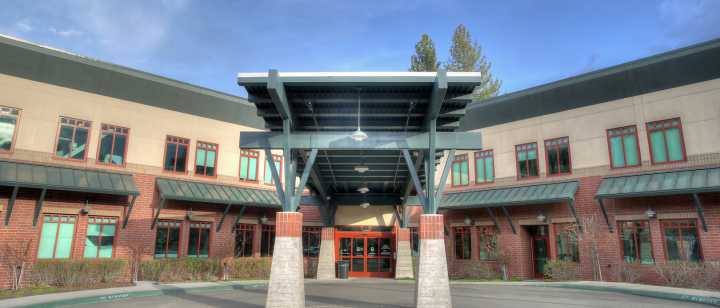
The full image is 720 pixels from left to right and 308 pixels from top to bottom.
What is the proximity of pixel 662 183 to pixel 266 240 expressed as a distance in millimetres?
17858

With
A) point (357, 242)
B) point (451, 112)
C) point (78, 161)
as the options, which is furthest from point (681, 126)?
point (78, 161)

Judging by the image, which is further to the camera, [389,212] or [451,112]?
[389,212]

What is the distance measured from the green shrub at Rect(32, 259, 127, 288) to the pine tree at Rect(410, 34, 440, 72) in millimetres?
29802

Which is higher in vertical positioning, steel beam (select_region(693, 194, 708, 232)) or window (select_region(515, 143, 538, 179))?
window (select_region(515, 143, 538, 179))

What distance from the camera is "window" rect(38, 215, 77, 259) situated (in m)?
17.0

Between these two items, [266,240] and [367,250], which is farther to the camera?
[367,250]

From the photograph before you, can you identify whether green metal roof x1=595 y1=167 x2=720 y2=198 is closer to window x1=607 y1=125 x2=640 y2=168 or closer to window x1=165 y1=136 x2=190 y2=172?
window x1=607 y1=125 x2=640 y2=168

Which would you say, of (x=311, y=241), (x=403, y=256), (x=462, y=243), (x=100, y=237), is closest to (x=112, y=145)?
(x=100, y=237)

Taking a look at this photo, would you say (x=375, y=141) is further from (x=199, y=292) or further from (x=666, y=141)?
(x=666, y=141)

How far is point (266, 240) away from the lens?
80.0 ft

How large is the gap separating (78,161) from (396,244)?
590 inches

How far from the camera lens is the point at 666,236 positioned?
58.0 ft

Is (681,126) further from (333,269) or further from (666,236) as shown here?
(333,269)

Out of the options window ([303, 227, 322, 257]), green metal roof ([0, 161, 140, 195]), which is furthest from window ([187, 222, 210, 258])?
window ([303, 227, 322, 257])
